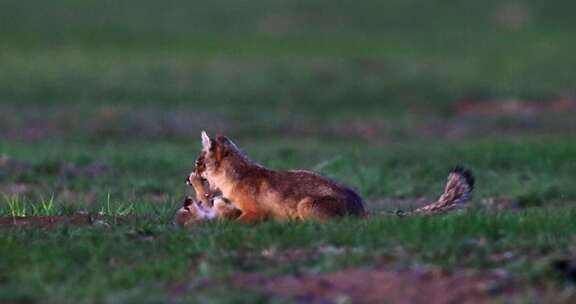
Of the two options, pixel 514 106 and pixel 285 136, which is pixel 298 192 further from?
pixel 514 106

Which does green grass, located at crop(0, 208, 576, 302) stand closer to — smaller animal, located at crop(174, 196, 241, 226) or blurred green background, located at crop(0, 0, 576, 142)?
smaller animal, located at crop(174, 196, 241, 226)

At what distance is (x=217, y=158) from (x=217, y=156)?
0.02 m

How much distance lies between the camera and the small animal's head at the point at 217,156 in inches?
486

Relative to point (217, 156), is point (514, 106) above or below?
above

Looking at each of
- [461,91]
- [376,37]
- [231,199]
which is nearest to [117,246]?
[231,199]

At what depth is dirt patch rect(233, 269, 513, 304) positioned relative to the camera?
873cm

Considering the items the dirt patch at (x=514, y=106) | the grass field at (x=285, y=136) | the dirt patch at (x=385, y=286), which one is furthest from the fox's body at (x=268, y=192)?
the dirt patch at (x=514, y=106)

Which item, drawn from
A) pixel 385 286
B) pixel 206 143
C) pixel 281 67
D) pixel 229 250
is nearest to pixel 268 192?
pixel 206 143

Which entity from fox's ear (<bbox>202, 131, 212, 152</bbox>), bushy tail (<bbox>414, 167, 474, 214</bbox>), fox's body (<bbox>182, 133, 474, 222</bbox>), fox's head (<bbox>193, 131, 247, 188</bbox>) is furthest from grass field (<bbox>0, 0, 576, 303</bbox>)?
fox's ear (<bbox>202, 131, 212, 152</bbox>)

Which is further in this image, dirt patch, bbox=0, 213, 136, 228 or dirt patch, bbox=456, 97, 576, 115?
dirt patch, bbox=456, 97, 576, 115

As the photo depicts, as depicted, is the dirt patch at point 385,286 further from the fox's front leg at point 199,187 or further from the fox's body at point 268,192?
the fox's front leg at point 199,187

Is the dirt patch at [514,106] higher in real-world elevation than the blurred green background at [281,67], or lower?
lower

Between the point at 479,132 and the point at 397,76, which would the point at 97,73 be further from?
the point at 479,132

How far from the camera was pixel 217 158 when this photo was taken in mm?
12391
